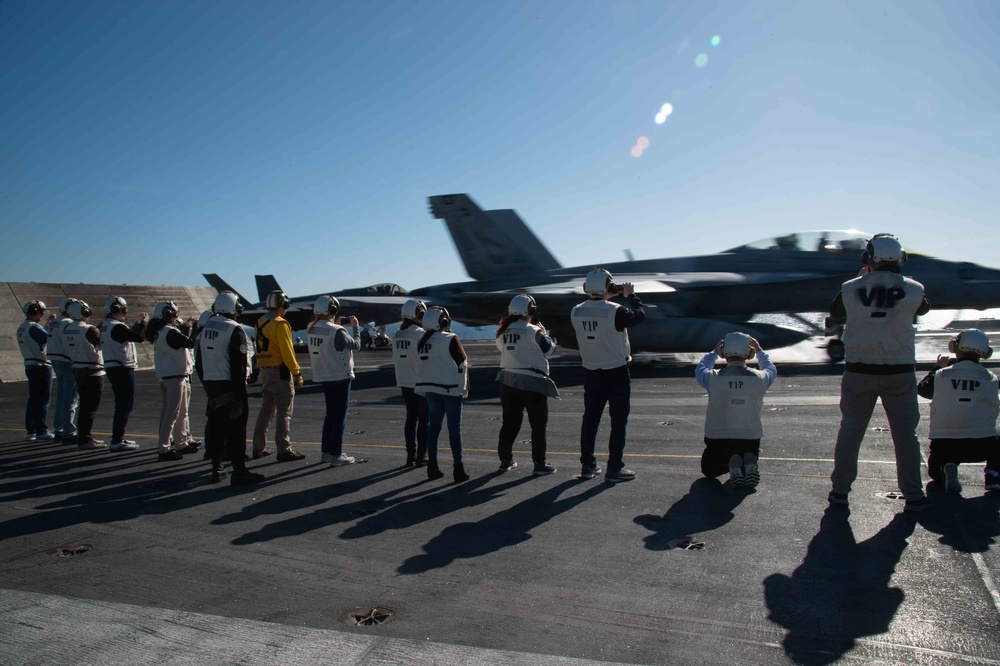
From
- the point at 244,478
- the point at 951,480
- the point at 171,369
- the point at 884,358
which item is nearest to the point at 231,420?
the point at 244,478

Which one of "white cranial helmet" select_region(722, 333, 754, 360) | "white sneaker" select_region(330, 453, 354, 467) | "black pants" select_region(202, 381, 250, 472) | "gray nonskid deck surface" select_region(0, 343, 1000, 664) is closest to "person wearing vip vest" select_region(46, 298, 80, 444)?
"gray nonskid deck surface" select_region(0, 343, 1000, 664)

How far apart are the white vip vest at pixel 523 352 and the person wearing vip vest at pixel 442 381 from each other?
50 cm

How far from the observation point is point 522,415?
7.04 metres

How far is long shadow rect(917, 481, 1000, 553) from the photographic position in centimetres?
435

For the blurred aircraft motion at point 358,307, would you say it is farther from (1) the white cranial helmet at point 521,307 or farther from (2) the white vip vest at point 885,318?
(2) the white vip vest at point 885,318

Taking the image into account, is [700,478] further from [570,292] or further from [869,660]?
[570,292]

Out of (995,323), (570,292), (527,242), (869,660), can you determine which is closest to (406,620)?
(869,660)

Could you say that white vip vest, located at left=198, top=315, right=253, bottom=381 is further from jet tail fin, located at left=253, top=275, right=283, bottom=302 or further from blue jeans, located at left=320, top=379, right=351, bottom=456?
jet tail fin, located at left=253, top=275, right=283, bottom=302

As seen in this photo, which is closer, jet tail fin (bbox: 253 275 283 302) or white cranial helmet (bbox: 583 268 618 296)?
white cranial helmet (bbox: 583 268 618 296)

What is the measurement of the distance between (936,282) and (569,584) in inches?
686

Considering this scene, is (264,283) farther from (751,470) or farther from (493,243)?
(751,470)

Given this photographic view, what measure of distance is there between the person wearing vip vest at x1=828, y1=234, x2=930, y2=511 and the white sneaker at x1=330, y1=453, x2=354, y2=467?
5033mm

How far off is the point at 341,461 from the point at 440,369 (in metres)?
1.95

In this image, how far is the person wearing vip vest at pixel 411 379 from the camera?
744 centimetres
